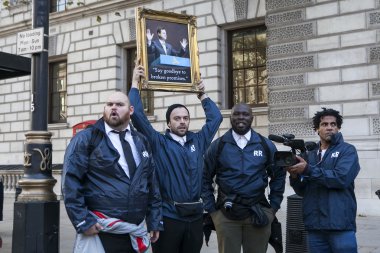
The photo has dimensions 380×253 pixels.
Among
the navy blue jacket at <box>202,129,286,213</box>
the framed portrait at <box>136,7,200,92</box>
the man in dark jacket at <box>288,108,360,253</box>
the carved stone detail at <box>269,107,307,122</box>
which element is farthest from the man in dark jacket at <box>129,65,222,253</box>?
the carved stone detail at <box>269,107,307,122</box>

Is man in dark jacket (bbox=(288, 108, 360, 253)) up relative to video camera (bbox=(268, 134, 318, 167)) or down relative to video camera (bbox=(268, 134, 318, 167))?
down

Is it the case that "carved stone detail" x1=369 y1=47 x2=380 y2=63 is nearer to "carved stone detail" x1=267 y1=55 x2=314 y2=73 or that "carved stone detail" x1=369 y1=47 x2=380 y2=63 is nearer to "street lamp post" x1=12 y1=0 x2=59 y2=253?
"carved stone detail" x1=267 y1=55 x2=314 y2=73

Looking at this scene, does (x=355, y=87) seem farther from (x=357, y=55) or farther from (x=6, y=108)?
(x=6, y=108)

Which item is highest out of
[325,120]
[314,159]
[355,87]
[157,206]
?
[355,87]

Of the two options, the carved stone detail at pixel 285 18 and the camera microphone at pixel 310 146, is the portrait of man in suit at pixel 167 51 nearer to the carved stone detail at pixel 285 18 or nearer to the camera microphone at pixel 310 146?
the camera microphone at pixel 310 146

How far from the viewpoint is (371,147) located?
1259 centimetres

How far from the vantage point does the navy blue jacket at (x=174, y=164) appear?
468cm

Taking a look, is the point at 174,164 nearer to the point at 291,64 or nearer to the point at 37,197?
the point at 37,197

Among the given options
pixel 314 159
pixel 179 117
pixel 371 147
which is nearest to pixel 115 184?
pixel 179 117

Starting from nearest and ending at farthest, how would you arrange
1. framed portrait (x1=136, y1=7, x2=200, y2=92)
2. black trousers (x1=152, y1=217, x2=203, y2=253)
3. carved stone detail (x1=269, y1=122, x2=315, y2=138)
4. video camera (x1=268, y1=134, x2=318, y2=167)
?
video camera (x1=268, y1=134, x2=318, y2=167), black trousers (x1=152, y1=217, x2=203, y2=253), framed portrait (x1=136, y1=7, x2=200, y2=92), carved stone detail (x1=269, y1=122, x2=315, y2=138)

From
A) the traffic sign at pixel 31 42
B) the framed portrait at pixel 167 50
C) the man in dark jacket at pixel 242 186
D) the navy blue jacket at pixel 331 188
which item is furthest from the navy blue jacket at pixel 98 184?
the traffic sign at pixel 31 42

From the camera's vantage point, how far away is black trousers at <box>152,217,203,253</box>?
4.64 meters

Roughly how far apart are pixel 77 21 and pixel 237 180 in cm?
1619

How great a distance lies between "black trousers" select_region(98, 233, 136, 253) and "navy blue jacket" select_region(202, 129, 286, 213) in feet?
4.19
